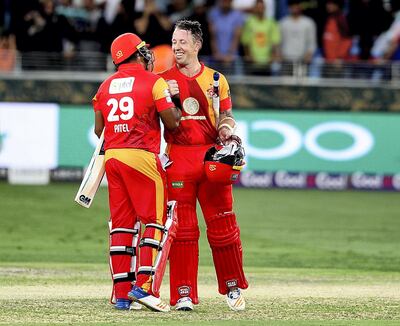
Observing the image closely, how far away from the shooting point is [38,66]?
2405 cm

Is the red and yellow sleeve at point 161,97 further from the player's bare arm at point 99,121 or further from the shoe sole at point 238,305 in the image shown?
the shoe sole at point 238,305

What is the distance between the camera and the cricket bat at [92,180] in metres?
10.3

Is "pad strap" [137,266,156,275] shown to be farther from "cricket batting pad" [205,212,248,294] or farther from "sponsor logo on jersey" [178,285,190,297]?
"cricket batting pad" [205,212,248,294]

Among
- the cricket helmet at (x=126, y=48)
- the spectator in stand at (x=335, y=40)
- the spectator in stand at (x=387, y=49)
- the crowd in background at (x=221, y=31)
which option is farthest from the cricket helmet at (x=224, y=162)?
the spectator in stand at (x=387, y=49)

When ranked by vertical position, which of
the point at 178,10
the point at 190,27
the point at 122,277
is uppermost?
the point at 190,27

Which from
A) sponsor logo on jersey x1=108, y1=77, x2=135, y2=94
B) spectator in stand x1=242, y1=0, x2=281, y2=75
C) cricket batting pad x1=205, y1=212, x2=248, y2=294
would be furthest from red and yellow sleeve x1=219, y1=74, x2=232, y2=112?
spectator in stand x1=242, y1=0, x2=281, y2=75

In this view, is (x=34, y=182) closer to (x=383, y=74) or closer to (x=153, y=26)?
(x=153, y=26)

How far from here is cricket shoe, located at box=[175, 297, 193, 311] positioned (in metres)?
10.2

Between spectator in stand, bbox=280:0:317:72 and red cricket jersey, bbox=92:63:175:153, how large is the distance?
1443 centimetres

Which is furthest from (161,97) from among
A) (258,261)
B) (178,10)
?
(178,10)

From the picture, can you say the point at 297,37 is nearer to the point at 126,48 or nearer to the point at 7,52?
the point at 7,52

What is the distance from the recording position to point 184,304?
33.6ft

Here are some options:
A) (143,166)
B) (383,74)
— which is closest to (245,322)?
(143,166)

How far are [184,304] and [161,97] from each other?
173 cm
